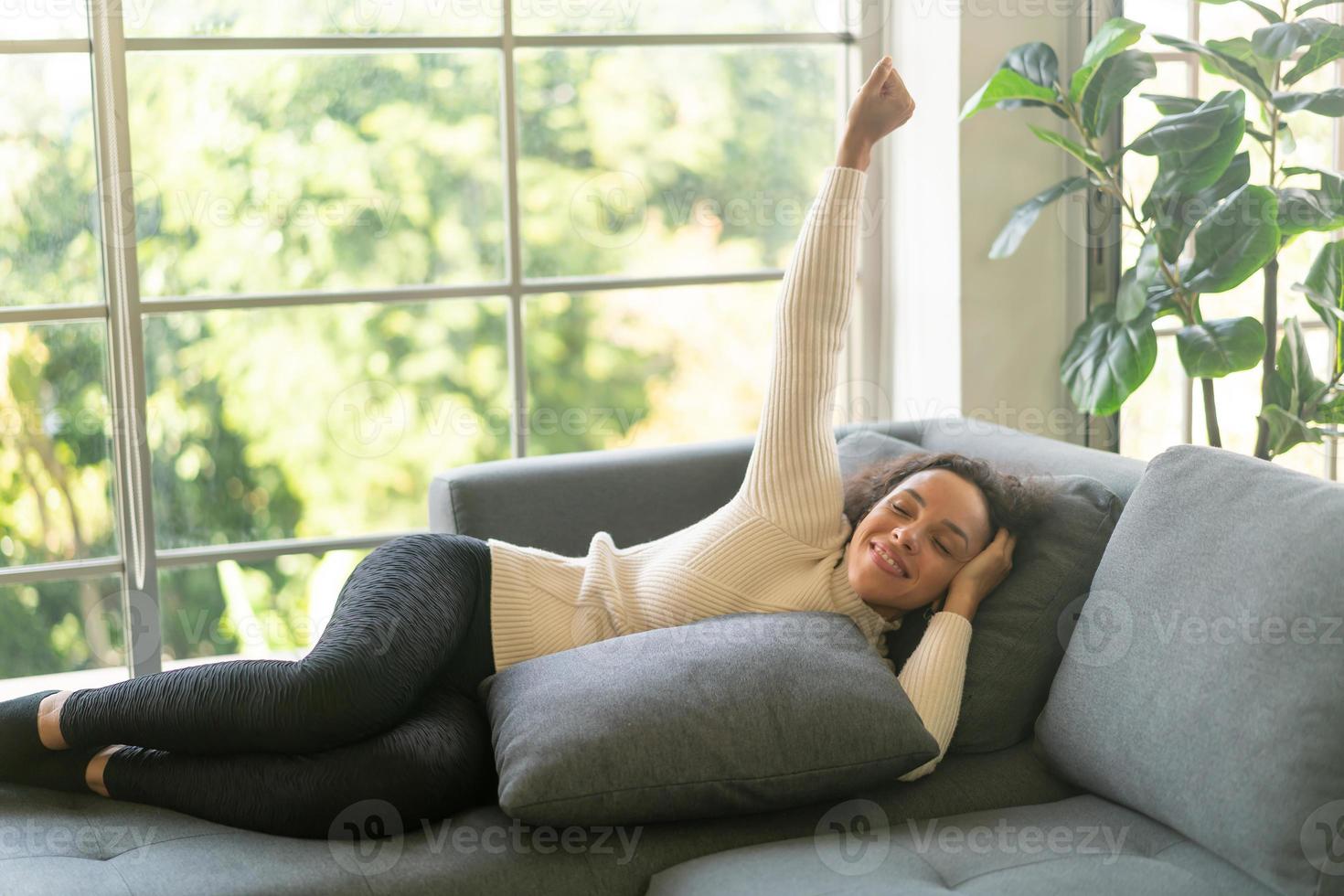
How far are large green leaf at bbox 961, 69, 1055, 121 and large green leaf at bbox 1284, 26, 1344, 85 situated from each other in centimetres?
42

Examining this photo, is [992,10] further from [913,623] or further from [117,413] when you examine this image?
[117,413]

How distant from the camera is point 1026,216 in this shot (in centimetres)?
252

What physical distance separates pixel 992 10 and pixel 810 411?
46.9 inches

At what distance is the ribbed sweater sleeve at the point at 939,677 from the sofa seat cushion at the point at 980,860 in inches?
5.3

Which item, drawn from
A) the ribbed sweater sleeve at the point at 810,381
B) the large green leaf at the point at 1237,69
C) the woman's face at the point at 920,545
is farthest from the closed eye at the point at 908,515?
the large green leaf at the point at 1237,69

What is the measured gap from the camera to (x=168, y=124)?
2.44 meters

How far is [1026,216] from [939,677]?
1.19 metres

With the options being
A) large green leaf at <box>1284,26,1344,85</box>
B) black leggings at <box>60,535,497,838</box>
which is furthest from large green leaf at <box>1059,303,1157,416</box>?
black leggings at <box>60,535,497,838</box>

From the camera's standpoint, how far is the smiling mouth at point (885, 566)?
1797 mm

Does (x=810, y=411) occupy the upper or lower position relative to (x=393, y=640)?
upper

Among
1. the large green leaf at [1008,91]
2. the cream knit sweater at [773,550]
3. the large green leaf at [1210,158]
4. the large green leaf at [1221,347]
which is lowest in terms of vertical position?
the cream knit sweater at [773,550]

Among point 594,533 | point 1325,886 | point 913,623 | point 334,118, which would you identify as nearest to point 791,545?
point 913,623

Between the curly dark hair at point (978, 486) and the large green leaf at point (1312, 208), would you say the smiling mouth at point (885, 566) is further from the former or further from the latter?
the large green leaf at point (1312, 208)

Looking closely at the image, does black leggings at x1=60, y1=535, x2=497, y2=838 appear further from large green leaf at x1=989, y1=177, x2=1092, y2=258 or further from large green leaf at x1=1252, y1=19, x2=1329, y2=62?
large green leaf at x1=1252, y1=19, x2=1329, y2=62
